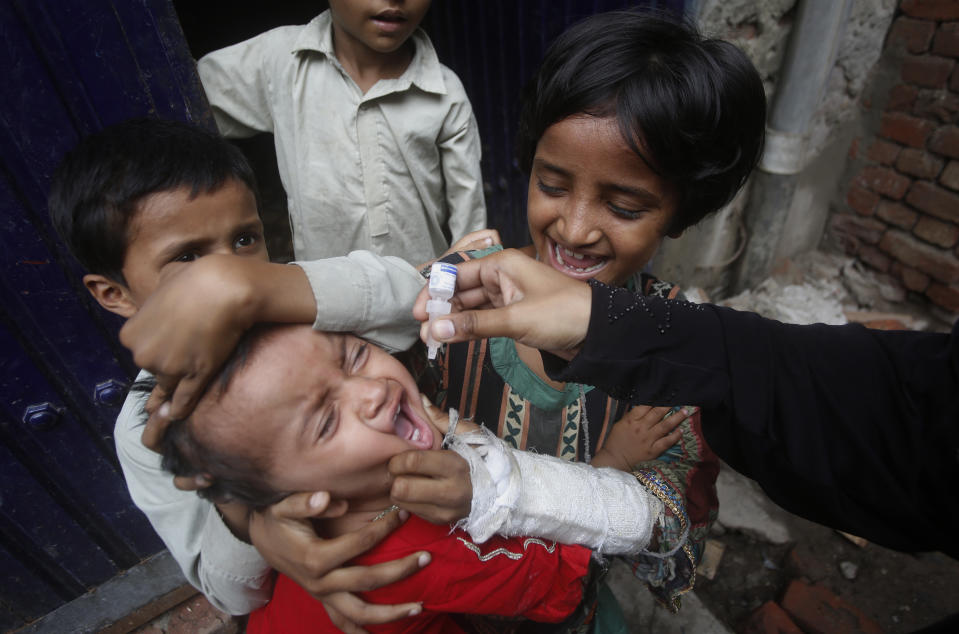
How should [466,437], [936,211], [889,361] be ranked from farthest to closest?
[936,211]
[466,437]
[889,361]

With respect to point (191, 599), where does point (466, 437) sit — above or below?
above

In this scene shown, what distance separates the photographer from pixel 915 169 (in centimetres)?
339

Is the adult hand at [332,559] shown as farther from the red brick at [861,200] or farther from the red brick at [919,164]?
the red brick at [861,200]

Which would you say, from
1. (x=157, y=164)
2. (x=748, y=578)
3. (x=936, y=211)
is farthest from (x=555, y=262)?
(x=936, y=211)

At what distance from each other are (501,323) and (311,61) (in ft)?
5.99

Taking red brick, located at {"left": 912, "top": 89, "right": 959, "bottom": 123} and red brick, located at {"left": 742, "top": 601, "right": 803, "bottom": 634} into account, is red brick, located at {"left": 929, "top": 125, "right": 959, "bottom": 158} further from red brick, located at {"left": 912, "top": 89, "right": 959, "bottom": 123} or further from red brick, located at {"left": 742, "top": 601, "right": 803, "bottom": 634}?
red brick, located at {"left": 742, "top": 601, "right": 803, "bottom": 634}

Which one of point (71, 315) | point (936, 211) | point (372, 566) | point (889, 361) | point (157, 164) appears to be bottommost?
point (936, 211)

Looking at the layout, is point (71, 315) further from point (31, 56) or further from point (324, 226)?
point (324, 226)

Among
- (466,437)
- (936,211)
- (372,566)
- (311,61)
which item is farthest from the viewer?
(936,211)

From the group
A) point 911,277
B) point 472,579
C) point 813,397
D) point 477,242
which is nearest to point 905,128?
point 911,277

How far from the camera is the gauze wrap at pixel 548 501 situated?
1.11 meters

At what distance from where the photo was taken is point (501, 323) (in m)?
1.04

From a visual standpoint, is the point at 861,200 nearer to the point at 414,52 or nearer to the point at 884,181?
the point at 884,181

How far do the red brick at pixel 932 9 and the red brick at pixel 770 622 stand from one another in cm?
343
